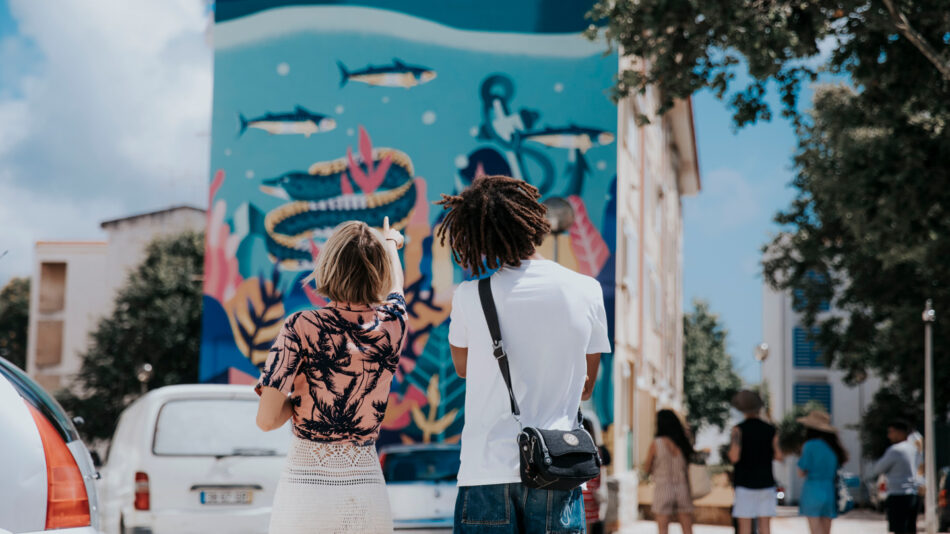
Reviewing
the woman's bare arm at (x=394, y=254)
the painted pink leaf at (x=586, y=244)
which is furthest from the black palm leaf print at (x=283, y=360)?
the painted pink leaf at (x=586, y=244)

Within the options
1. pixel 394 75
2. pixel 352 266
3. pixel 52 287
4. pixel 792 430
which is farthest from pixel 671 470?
pixel 52 287

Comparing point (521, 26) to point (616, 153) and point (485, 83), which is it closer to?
point (485, 83)

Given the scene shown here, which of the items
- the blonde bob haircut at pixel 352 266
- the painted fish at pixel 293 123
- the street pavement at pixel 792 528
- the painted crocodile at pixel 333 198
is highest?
the painted fish at pixel 293 123

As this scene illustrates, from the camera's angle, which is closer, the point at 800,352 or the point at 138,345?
the point at 138,345

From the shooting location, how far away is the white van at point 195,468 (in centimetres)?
884

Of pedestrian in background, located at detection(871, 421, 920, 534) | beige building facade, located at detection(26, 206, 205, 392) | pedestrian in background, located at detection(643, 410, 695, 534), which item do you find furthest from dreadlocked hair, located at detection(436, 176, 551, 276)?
beige building facade, located at detection(26, 206, 205, 392)

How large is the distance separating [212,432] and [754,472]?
4946 mm

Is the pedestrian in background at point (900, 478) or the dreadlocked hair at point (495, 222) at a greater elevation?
the dreadlocked hair at point (495, 222)

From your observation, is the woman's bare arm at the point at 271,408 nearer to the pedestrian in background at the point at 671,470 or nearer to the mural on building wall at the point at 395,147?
the pedestrian in background at the point at 671,470

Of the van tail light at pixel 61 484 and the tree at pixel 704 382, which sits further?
the tree at pixel 704 382

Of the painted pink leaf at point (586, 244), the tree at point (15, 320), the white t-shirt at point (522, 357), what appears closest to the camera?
the white t-shirt at point (522, 357)

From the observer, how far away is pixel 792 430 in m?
47.7

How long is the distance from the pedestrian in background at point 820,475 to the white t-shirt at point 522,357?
793 centimetres

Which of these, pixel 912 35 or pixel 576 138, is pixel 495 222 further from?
pixel 576 138
